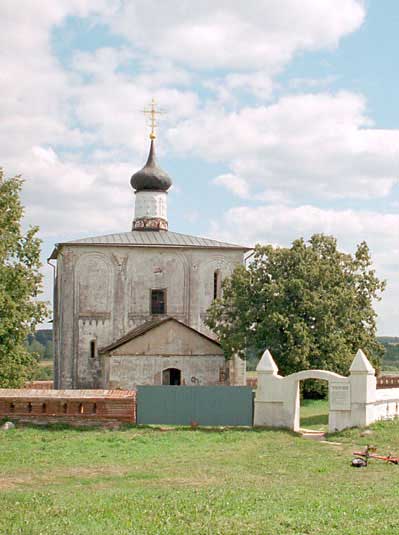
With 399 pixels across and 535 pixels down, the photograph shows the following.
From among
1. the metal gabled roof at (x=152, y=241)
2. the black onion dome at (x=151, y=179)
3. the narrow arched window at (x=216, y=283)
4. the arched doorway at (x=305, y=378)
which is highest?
the black onion dome at (x=151, y=179)

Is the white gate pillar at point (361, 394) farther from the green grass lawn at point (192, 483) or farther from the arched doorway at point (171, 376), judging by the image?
the arched doorway at point (171, 376)

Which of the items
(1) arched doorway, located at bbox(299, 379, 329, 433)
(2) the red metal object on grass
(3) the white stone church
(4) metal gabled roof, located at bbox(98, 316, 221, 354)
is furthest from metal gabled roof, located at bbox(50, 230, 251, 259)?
(2) the red metal object on grass

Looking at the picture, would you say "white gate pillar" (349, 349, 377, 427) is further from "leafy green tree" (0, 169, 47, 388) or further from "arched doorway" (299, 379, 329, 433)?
"leafy green tree" (0, 169, 47, 388)

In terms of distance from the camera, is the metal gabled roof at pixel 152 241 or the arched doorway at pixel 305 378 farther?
the metal gabled roof at pixel 152 241

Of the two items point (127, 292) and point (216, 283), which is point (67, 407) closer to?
point (127, 292)

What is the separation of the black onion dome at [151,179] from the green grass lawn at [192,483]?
1960cm

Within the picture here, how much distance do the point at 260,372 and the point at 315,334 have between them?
7899 millimetres

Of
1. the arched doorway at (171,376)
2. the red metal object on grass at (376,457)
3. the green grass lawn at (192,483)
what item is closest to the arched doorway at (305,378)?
the green grass lawn at (192,483)

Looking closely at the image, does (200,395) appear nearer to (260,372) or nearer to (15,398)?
(260,372)

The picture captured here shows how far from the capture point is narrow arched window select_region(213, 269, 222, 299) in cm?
3841

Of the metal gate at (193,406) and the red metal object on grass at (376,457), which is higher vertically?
the metal gate at (193,406)

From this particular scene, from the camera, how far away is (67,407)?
23.7m

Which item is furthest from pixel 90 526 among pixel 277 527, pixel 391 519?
Answer: pixel 391 519

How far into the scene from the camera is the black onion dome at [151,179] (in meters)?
40.7
